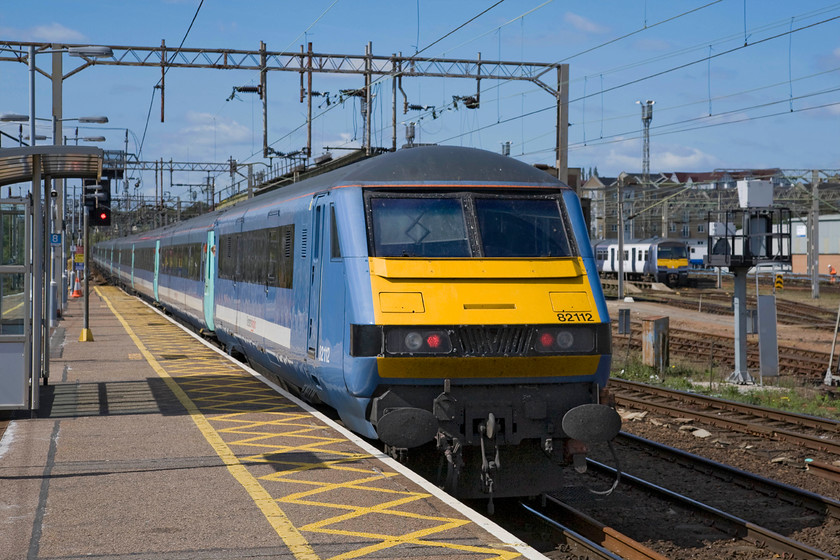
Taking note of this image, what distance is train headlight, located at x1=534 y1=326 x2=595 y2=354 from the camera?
870cm

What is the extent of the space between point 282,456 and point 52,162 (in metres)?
4.97

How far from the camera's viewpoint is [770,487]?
10.5m

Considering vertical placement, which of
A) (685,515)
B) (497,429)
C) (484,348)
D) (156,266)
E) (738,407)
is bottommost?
(685,515)

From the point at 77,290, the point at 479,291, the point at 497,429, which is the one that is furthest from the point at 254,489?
the point at 77,290

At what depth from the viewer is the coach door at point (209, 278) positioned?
1972 centimetres

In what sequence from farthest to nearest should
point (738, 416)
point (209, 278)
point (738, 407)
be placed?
point (209, 278)
point (738, 407)
point (738, 416)

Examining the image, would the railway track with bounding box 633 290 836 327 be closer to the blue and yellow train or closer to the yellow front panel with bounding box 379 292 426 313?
the blue and yellow train

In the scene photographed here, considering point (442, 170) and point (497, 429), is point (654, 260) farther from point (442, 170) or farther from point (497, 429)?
point (497, 429)

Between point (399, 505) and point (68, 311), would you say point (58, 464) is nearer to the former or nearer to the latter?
point (399, 505)

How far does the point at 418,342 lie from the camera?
8438mm

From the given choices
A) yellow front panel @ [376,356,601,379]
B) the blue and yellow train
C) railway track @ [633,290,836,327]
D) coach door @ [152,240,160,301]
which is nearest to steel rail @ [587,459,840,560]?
the blue and yellow train

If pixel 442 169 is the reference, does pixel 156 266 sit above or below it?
below

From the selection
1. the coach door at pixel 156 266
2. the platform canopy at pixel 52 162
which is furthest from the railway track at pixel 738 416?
the coach door at pixel 156 266

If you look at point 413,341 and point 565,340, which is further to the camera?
point 565,340
